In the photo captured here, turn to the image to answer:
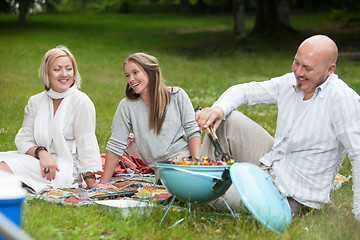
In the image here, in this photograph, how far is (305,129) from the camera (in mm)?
4258

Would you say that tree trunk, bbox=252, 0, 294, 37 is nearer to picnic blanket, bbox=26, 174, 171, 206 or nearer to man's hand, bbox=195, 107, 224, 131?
picnic blanket, bbox=26, 174, 171, 206

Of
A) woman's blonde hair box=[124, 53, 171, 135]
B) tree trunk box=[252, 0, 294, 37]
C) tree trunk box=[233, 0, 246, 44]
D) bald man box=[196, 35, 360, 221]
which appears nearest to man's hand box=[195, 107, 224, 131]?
bald man box=[196, 35, 360, 221]

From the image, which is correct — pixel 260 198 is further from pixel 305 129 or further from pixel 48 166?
pixel 48 166

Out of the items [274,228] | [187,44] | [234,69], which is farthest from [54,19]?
[274,228]

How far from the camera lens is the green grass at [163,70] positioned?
3900 millimetres

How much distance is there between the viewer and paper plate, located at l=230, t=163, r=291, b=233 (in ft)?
12.2

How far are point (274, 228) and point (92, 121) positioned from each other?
236 centimetres

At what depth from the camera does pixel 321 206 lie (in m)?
4.39

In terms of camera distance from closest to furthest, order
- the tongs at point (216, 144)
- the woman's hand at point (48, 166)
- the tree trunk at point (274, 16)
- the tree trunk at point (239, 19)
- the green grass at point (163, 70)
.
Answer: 1. the green grass at point (163, 70)
2. the tongs at point (216, 144)
3. the woman's hand at point (48, 166)
4. the tree trunk at point (239, 19)
5. the tree trunk at point (274, 16)

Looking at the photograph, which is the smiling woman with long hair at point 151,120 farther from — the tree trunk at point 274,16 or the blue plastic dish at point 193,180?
the tree trunk at point 274,16

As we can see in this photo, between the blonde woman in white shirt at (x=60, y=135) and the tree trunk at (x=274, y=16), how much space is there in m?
20.7

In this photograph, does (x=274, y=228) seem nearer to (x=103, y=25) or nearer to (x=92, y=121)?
(x=92, y=121)

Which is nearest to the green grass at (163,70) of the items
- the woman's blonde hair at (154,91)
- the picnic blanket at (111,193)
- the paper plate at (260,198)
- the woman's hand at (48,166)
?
the paper plate at (260,198)

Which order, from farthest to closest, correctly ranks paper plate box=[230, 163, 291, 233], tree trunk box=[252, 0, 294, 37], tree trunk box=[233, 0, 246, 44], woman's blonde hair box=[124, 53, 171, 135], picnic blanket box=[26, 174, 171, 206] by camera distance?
tree trunk box=[252, 0, 294, 37]
tree trunk box=[233, 0, 246, 44]
woman's blonde hair box=[124, 53, 171, 135]
picnic blanket box=[26, 174, 171, 206]
paper plate box=[230, 163, 291, 233]
